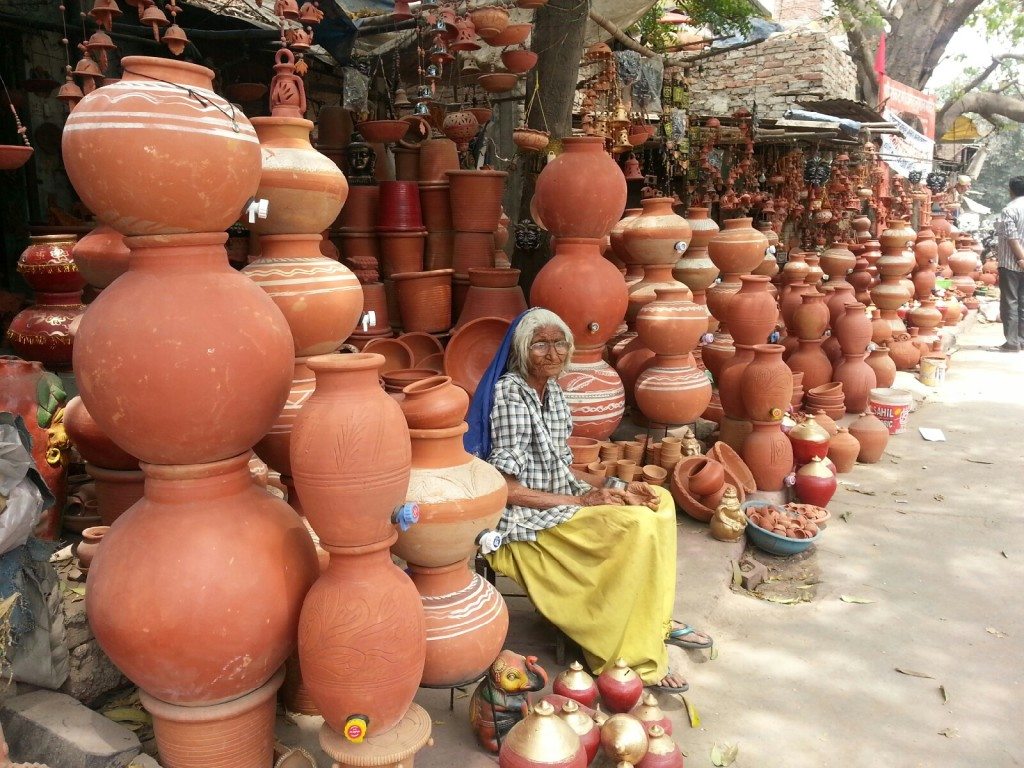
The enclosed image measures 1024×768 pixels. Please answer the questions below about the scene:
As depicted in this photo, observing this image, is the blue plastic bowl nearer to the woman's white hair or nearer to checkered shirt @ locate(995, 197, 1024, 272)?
the woman's white hair

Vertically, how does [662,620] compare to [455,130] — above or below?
below

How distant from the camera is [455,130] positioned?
196 inches

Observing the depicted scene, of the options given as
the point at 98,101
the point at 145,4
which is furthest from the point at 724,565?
the point at 145,4

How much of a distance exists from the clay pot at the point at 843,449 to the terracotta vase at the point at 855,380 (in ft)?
2.58

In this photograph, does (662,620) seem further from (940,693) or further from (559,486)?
(940,693)

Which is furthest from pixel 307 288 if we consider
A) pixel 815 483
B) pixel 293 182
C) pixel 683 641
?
pixel 815 483

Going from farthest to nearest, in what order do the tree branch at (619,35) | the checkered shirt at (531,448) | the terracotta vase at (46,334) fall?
1. the tree branch at (619,35)
2. the terracotta vase at (46,334)
3. the checkered shirt at (531,448)

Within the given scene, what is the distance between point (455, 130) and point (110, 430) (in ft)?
12.1

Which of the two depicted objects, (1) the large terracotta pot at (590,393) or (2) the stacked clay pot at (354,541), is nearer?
(2) the stacked clay pot at (354,541)

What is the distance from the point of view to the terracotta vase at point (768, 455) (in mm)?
4629

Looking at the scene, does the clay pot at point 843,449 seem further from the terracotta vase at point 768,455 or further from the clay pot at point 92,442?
the clay pot at point 92,442

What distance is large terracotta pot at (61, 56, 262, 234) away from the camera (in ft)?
5.48

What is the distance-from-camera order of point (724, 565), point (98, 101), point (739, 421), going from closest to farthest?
1. point (98, 101)
2. point (724, 565)
3. point (739, 421)

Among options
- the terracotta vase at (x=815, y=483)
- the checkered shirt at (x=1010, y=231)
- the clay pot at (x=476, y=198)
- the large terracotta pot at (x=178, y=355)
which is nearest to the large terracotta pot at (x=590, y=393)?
the clay pot at (x=476, y=198)
